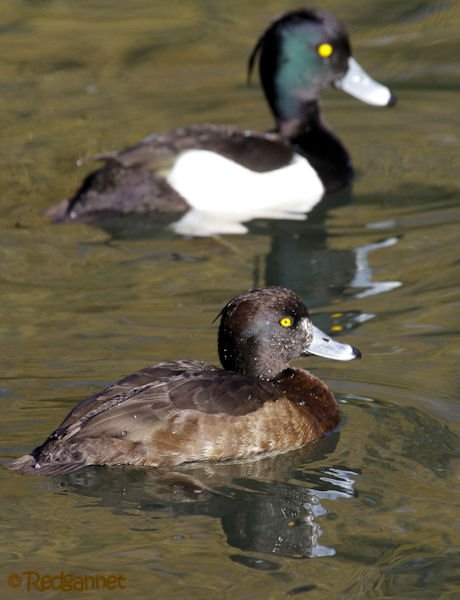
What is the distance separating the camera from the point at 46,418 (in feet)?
18.3

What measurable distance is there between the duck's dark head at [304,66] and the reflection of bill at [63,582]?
557 cm

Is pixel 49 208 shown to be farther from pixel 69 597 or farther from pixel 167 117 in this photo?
pixel 69 597

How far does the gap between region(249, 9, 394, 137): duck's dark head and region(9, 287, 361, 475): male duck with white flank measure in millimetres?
3979

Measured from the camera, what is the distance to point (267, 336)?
5.59 meters

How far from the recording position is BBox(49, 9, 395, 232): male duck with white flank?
839cm

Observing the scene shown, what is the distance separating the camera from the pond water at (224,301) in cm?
451

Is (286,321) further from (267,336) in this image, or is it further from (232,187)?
(232,187)

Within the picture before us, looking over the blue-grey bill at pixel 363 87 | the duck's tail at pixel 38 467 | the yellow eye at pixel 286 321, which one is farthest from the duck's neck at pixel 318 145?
the duck's tail at pixel 38 467

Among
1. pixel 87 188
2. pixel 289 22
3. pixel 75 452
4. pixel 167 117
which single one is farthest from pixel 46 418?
pixel 167 117

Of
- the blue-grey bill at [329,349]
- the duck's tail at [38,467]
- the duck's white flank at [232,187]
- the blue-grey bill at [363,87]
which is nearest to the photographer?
the duck's tail at [38,467]

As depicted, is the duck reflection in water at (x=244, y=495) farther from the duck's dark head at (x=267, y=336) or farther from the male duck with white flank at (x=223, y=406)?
the duck's dark head at (x=267, y=336)

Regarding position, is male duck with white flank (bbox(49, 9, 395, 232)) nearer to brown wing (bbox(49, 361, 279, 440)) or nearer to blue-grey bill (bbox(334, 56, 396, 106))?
blue-grey bill (bbox(334, 56, 396, 106))

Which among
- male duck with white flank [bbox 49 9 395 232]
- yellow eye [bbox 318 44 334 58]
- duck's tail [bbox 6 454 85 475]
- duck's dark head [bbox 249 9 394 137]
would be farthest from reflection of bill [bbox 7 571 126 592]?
yellow eye [bbox 318 44 334 58]

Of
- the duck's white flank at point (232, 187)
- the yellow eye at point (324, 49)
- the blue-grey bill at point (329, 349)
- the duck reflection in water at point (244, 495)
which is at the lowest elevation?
the duck's white flank at point (232, 187)
